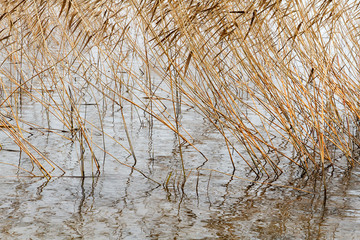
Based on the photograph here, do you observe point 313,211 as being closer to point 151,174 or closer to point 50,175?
point 151,174

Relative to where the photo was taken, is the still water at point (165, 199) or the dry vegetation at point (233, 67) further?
the dry vegetation at point (233, 67)

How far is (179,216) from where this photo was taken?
80.3 inches

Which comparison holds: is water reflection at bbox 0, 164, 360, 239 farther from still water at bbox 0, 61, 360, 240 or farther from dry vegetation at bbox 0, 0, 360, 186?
dry vegetation at bbox 0, 0, 360, 186

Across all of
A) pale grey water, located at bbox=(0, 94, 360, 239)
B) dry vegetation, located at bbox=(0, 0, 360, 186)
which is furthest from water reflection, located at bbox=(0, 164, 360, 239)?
dry vegetation, located at bbox=(0, 0, 360, 186)

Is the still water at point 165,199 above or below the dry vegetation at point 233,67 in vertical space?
below

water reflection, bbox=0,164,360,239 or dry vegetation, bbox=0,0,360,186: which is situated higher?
dry vegetation, bbox=0,0,360,186

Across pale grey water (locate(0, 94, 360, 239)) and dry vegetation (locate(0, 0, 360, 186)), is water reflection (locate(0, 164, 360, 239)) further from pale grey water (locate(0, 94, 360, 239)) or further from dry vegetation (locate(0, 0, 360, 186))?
dry vegetation (locate(0, 0, 360, 186))

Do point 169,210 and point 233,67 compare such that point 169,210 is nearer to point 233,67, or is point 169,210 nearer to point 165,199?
point 165,199

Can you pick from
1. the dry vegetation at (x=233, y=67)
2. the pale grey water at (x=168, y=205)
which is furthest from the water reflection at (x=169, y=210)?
the dry vegetation at (x=233, y=67)

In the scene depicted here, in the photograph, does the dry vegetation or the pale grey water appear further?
the dry vegetation

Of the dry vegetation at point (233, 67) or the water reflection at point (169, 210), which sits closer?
the water reflection at point (169, 210)

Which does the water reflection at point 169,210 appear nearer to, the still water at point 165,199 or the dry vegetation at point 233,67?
the still water at point 165,199

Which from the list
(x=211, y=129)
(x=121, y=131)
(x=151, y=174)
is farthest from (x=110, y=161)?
(x=211, y=129)

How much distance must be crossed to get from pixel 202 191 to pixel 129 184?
30 cm
